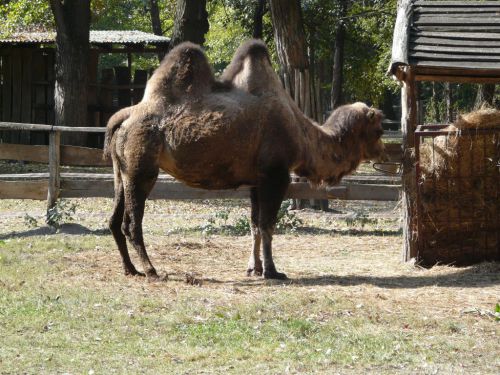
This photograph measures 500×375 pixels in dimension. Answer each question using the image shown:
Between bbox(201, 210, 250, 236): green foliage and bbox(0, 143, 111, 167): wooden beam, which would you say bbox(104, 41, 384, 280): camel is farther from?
bbox(0, 143, 111, 167): wooden beam

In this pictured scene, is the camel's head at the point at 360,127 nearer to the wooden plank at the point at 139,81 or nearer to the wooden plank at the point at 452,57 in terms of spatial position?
the wooden plank at the point at 452,57

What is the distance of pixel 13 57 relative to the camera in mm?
27500

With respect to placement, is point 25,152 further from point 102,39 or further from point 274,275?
point 102,39

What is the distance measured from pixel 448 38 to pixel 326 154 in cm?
206

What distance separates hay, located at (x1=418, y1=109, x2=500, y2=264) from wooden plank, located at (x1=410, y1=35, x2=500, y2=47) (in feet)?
2.65

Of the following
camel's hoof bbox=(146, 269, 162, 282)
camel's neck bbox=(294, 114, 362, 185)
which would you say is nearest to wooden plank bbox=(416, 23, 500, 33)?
camel's neck bbox=(294, 114, 362, 185)

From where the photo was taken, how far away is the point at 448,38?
11.3 m

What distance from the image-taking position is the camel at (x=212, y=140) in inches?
403

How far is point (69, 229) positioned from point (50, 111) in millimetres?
14171

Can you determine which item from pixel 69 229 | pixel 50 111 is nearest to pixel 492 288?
pixel 69 229

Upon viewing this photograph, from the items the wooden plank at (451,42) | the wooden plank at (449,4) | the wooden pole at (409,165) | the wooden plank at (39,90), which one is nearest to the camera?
the wooden plank at (451,42)

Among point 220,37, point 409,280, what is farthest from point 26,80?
point 220,37

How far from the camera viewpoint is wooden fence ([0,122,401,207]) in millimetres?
14500

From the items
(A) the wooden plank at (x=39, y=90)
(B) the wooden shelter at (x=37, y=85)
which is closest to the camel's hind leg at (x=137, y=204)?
(B) the wooden shelter at (x=37, y=85)
